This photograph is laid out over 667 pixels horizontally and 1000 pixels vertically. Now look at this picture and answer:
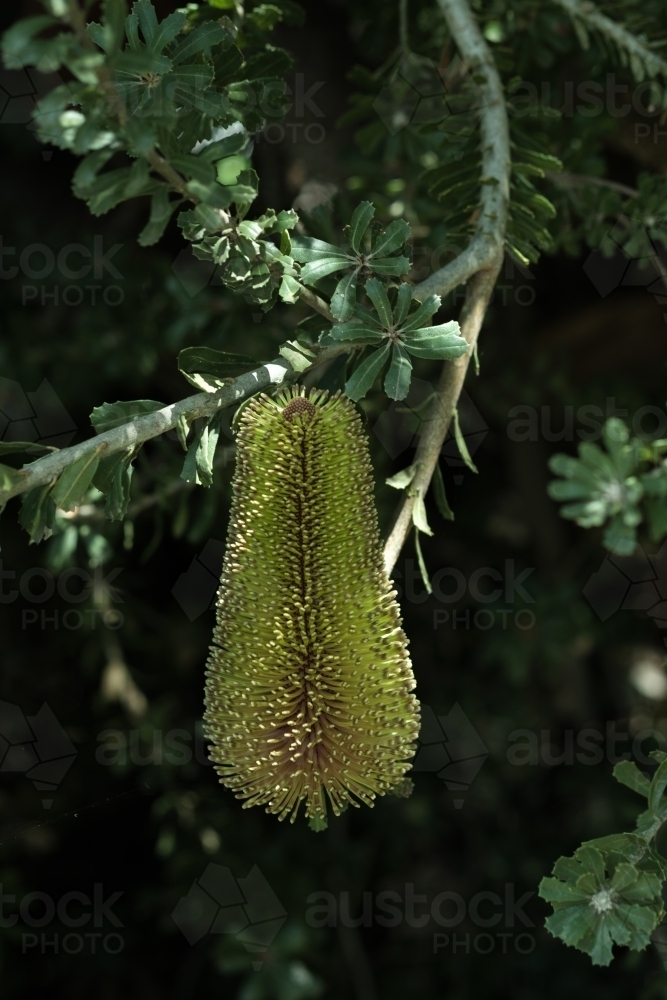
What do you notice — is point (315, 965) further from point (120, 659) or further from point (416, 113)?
point (416, 113)

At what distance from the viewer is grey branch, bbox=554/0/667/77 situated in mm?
1000

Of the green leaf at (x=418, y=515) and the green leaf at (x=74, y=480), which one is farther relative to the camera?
the green leaf at (x=418, y=515)

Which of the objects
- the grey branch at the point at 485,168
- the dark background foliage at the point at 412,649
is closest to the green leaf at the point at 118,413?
the grey branch at the point at 485,168

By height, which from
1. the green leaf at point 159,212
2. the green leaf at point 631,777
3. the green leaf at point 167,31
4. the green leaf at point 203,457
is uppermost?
the green leaf at point 167,31

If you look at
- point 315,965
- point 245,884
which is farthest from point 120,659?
point 315,965

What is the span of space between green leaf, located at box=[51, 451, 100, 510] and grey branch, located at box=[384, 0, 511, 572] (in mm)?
233

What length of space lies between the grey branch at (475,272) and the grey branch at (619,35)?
191 millimetres

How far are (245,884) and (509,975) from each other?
52cm

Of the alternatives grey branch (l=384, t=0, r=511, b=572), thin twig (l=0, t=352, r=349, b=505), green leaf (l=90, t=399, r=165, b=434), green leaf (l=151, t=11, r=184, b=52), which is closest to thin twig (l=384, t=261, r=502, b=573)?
grey branch (l=384, t=0, r=511, b=572)

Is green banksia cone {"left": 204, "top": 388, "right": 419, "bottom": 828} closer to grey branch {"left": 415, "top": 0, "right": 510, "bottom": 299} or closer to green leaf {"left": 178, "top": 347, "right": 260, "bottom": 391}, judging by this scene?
green leaf {"left": 178, "top": 347, "right": 260, "bottom": 391}

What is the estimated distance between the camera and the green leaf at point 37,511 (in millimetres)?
706

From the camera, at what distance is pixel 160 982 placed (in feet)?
6.45

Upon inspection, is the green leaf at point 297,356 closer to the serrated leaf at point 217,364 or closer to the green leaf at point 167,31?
the serrated leaf at point 217,364

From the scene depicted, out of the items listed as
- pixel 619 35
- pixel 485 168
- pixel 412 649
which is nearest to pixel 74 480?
pixel 485 168
